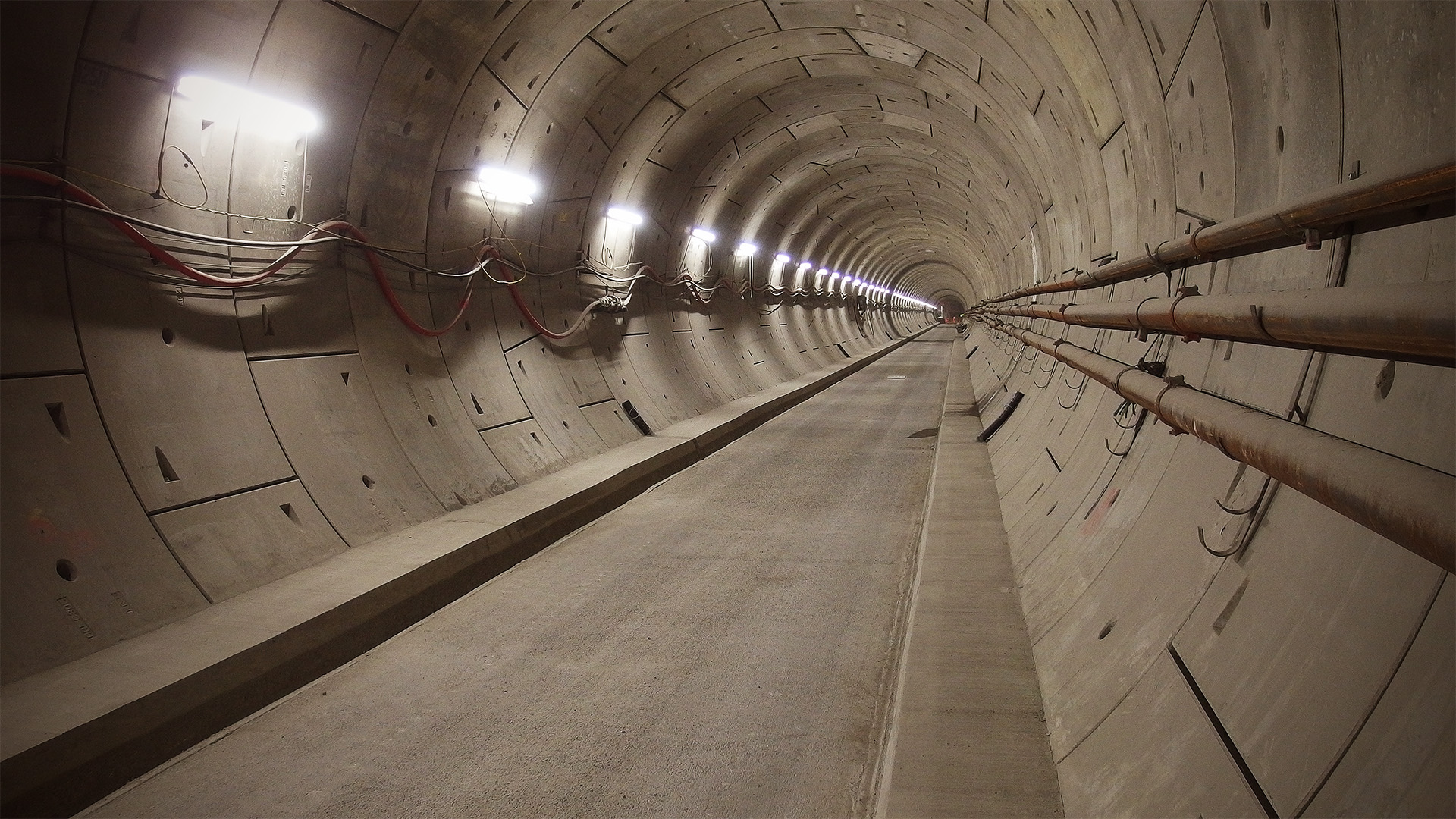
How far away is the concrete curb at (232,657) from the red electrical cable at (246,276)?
1.97m

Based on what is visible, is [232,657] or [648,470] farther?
[648,470]

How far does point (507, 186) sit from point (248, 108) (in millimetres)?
3719

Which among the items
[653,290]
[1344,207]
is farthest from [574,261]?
[1344,207]

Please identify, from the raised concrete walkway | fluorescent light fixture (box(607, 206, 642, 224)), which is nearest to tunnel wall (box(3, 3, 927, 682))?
the raised concrete walkway

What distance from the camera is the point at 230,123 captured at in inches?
244

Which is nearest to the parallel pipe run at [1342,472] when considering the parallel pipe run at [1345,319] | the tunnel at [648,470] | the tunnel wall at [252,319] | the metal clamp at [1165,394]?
the tunnel at [648,470]

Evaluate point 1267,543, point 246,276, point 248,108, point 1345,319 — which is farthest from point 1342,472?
point 248,108

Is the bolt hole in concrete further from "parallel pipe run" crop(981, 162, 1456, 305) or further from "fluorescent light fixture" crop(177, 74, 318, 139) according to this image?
"fluorescent light fixture" crop(177, 74, 318, 139)

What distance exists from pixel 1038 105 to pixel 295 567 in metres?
8.45

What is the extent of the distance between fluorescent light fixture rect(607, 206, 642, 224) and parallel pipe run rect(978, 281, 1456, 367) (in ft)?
33.5

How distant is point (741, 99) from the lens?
1385 centimetres

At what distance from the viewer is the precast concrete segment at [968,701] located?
3.17 m

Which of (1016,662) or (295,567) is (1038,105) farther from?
(295,567)

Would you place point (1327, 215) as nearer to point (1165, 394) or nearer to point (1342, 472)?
point (1342, 472)
